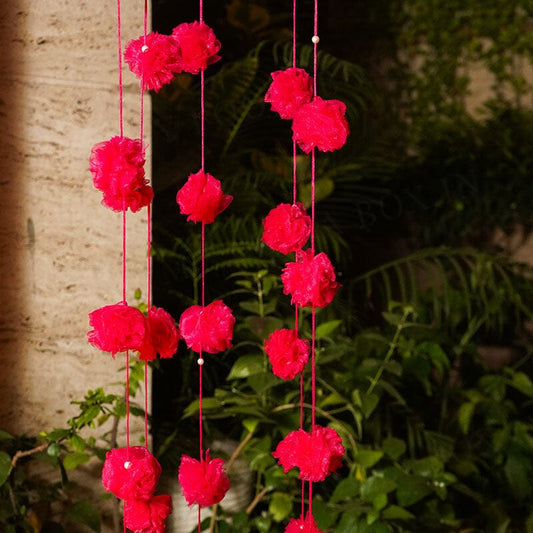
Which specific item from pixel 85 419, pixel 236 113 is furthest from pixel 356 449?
pixel 236 113

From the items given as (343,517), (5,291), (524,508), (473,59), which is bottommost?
(524,508)

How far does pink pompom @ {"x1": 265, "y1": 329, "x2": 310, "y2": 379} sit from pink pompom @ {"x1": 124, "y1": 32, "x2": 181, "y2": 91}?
36 cm

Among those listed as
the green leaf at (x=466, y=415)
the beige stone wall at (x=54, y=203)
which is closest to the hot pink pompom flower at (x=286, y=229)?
the beige stone wall at (x=54, y=203)

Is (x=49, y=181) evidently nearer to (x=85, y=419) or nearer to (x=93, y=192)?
(x=93, y=192)

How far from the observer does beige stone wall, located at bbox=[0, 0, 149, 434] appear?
1420mm

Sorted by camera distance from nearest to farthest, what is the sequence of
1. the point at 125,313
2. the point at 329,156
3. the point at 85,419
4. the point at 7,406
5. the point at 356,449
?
the point at 125,313
the point at 85,419
the point at 7,406
the point at 356,449
the point at 329,156

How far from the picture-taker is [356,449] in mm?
1630

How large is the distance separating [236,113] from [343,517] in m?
1.17

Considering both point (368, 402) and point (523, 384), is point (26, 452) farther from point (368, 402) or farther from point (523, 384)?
point (523, 384)

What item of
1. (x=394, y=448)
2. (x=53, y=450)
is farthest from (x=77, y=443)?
(x=394, y=448)

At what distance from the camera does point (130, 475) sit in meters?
0.95

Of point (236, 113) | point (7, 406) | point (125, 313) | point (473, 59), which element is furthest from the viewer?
point (473, 59)

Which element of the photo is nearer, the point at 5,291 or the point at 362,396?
the point at 5,291

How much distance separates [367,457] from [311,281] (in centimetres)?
79
